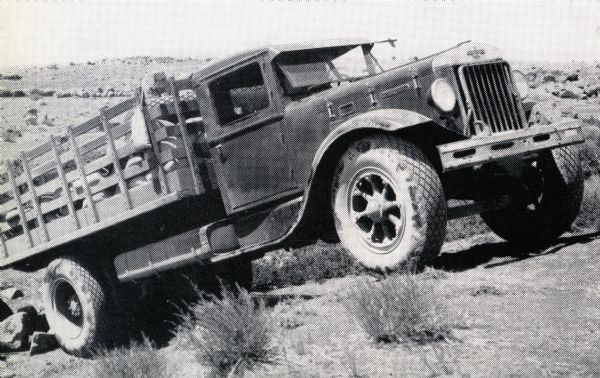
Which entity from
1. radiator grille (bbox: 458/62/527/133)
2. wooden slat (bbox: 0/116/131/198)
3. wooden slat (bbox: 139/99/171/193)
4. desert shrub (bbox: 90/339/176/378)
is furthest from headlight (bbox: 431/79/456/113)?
wooden slat (bbox: 0/116/131/198)

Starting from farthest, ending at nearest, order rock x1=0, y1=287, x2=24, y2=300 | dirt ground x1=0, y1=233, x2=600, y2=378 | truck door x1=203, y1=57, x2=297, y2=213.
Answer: rock x1=0, y1=287, x2=24, y2=300 → truck door x1=203, y1=57, x2=297, y2=213 → dirt ground x1=0, y1=233, x2=600, y2=378

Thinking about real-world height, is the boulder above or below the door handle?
above

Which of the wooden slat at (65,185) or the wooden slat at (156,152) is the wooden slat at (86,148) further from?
the wooden slat at (156,152)

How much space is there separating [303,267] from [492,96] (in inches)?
138

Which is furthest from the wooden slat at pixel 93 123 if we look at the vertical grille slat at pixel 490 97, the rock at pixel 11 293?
the rock at pixel 11 293

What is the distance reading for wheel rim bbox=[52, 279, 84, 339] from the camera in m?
6.57

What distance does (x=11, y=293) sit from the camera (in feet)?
30.5

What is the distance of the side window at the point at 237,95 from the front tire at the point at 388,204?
1.22 meters

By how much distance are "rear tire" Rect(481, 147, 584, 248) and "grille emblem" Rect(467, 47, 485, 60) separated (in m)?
1.14

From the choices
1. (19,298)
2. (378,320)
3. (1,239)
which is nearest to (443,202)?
(378,320)

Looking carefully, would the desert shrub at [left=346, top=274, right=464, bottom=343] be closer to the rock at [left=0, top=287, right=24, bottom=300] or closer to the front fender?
the front fender

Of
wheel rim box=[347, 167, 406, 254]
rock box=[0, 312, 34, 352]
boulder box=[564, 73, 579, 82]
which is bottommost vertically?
rock box=[0, 312, 34, 352]

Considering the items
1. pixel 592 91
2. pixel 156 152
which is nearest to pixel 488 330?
pixel 156 152

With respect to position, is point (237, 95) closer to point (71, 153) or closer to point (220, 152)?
point (220, 152)
